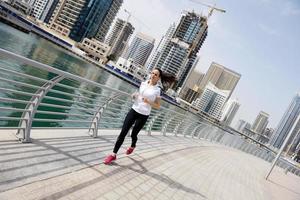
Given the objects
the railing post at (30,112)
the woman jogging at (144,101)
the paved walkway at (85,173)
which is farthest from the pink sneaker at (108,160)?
the railing post at (30,112)

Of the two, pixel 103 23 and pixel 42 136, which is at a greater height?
pixel 103 23

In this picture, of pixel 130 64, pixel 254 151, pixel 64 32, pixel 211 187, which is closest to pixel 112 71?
pixel 130 64

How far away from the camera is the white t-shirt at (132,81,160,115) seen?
19.1 feet

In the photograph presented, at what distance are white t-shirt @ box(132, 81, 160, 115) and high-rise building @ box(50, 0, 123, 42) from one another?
16171 cm

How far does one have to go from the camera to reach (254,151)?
29375mm

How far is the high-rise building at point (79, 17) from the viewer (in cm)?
16525

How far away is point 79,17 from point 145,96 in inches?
6684

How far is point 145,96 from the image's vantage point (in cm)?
583

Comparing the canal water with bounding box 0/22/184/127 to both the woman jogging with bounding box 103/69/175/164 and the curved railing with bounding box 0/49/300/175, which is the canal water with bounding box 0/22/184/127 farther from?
the woman jogging with bounding box 103/69/175/164

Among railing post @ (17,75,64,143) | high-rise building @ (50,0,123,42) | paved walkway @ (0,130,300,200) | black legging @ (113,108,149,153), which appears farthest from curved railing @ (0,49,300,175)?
high-rise building @ (50,0,123,42)

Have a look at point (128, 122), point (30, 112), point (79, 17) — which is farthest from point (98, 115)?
point (79, 17)

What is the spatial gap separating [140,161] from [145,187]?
1632 millimetres

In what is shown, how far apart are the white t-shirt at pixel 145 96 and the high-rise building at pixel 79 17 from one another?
162 meters

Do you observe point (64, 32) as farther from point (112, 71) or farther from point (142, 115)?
point (142, 115)
